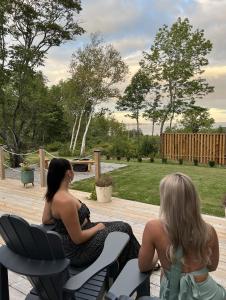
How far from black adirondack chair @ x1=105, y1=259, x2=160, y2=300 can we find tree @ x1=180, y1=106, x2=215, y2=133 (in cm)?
2047

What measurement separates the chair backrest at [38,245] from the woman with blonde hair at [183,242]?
0.47 metres

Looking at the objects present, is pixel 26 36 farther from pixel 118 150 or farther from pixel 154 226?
pixel 154 226

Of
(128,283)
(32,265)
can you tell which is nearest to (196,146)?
(128,283)

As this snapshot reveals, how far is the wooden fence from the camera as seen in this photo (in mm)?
15859

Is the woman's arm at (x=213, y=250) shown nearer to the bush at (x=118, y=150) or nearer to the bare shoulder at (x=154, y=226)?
the bare shoulder at (x=154, y=226)

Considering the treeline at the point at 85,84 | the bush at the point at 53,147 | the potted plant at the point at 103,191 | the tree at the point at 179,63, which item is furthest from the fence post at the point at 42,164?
the tree at the point at 179,63

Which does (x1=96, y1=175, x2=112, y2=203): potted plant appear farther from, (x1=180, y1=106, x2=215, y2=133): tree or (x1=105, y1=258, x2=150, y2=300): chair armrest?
(x1=180, y1=106, x2=215, y2=133): tree

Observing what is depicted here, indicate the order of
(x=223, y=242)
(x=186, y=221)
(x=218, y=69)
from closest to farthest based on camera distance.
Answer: (x=186, y=221) → (x=223, y=242) → (x=218, y=69)

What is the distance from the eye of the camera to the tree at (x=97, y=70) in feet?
54.8

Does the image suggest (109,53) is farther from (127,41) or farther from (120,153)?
(120,153)

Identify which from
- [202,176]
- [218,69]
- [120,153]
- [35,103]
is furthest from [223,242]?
[218,69]

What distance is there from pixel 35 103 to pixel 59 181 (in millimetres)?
11159

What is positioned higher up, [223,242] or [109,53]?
[109,53]

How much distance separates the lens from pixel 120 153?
55.3ft
